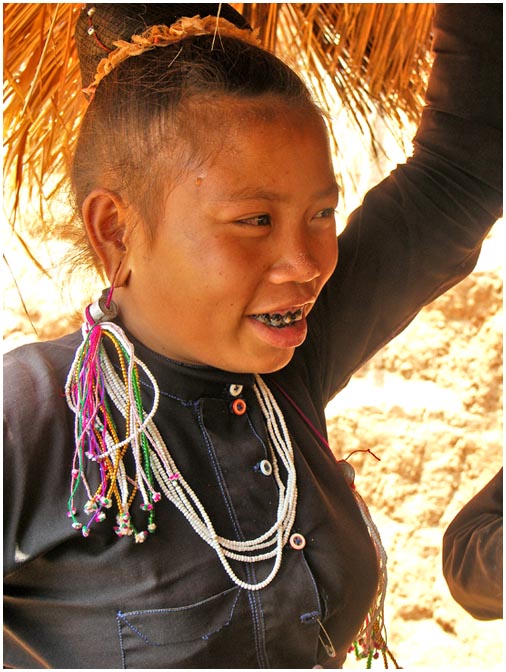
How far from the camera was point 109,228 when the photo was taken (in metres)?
1.00

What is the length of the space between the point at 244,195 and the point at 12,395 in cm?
34

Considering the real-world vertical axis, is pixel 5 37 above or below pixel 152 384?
above

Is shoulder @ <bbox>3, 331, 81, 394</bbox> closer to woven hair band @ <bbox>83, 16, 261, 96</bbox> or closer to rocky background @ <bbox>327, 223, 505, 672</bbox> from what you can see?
woven hair band @ <bbox>83, 16, 261, 96</bbox>

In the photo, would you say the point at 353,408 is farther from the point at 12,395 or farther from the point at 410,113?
the point at 12,395

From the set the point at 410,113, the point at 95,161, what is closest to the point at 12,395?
the point at 95,161

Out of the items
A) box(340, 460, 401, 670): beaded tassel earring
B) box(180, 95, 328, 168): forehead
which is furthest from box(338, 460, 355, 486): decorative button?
box(180, 95, 328, 168): forehead

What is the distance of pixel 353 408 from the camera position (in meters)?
2.77

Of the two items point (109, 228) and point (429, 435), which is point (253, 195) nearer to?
point (109, 228)

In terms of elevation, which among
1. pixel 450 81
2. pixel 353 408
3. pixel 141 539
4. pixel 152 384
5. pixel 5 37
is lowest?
pixel 353 408

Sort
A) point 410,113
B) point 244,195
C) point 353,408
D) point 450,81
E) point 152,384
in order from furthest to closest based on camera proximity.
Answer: point 353,408, point 410,113, point 450,81, point 152,384, point 244,195

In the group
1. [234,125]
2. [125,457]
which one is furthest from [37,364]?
[234,125]

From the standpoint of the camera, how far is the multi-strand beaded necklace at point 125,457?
94 centimetres

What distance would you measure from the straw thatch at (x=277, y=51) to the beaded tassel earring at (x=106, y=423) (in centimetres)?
39

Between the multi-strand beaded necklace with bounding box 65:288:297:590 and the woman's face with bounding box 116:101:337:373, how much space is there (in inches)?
3.3
